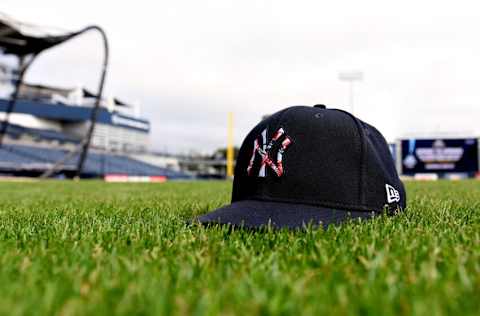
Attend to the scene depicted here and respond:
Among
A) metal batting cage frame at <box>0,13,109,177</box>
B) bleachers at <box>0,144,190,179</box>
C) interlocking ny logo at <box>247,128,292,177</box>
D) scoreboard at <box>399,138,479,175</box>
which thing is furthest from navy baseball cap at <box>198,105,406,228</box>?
bleachers at <box>0,144,190,179</box>

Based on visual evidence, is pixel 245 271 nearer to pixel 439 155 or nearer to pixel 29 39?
pixel 29 39

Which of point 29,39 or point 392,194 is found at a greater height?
point 29,39

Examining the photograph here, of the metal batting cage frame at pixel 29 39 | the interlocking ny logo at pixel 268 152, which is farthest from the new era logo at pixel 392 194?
the metal batting cage frame at pixel 29 39

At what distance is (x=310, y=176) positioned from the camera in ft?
5.52

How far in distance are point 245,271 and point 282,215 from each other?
513 mm

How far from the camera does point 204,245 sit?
1532 mm

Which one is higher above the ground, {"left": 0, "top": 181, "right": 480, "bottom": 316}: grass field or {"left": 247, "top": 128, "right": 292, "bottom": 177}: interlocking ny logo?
{"left": 247, "top": 128, "right": 292, "bottom": 177}: interlocking ny logo

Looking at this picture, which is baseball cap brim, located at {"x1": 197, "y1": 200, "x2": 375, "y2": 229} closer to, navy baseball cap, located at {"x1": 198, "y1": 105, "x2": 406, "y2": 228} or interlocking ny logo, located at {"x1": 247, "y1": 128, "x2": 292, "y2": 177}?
navy baseball cap, located at {"x1": 198, "y1": 105, "x2": 406, "y2": 228}

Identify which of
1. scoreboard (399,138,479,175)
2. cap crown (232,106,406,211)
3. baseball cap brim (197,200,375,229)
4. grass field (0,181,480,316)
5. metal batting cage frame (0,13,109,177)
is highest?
metal batting cage frame (0,13,109,177)

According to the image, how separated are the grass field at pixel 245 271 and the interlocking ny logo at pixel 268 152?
9.4 inches

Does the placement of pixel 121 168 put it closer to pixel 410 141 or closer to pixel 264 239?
pixel 410 141

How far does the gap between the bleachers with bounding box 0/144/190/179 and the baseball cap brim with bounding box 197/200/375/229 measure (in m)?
30.3

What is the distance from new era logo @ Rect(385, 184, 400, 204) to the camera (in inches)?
71.5

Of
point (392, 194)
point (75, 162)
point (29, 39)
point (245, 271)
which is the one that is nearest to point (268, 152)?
point (392, 194)
